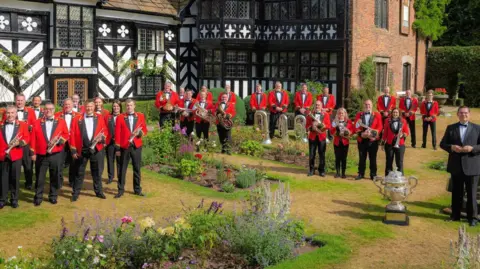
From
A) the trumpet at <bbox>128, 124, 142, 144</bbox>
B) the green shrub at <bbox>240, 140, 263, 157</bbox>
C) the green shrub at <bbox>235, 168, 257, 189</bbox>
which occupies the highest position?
the trumpet at <bbox>128, 124, 142, 144</bbox>

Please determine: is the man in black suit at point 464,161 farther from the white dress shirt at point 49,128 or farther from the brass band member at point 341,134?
the white dress shirt at point 49,128

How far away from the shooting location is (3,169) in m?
10.2

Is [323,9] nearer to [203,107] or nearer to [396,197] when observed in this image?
[203,107]

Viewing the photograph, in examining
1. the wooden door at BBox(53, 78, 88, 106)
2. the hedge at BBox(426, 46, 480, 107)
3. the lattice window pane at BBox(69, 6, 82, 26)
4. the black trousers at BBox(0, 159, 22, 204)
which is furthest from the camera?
the hedge at BBox(426, 46, 480, 107)

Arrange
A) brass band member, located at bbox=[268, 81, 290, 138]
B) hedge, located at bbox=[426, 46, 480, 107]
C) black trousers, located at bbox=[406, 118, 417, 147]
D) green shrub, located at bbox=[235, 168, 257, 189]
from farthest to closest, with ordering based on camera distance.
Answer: hedge, located at bbox=[426, 46, 480, 107] < brass band member, located at bbox=[268, 81, 290, 138] < black trousers, located at bbox=[406, 118, 417, 147] < green shrub, located at bbox=[235, 168, 257, 189]

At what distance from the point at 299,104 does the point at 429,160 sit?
15.1 ft

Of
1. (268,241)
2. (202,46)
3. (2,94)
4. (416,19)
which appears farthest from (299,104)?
(416,19)

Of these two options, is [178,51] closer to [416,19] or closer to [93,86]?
[93,86]

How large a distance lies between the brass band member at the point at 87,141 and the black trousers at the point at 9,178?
3.53 feet

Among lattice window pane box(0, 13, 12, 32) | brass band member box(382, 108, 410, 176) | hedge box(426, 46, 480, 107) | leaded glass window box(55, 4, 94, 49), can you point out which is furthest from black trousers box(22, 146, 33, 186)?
hedge box(426, 46, 480, 107)

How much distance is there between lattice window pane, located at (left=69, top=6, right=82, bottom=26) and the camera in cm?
2020

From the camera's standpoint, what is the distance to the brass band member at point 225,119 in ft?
51.8

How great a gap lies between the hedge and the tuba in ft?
59.0

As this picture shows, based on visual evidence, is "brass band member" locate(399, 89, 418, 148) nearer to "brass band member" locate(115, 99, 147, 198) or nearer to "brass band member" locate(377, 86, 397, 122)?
"brass band member" locate(377, 86, 397, 122)
